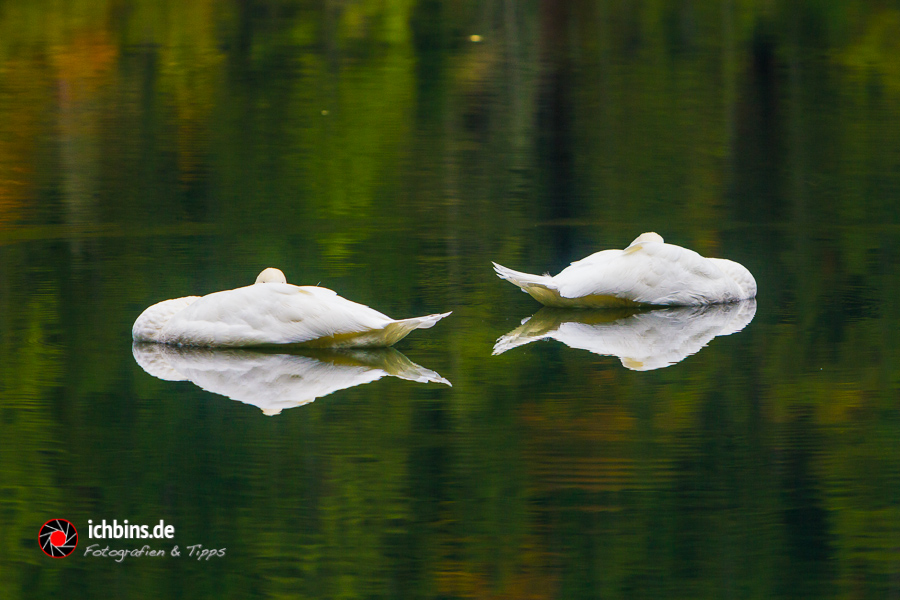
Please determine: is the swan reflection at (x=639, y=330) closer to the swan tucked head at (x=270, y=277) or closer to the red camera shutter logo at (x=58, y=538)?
the swan tucked head at (x=270, y=277)

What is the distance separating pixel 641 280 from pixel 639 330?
2.62ft

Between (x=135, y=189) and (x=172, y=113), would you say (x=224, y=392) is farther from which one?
(x=172, y=113)

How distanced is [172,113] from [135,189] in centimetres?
770

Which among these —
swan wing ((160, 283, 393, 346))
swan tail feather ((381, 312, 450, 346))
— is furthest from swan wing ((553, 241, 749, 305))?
swan wing ((160, 283, 393, 346))

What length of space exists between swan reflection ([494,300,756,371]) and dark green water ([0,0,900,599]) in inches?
7.2

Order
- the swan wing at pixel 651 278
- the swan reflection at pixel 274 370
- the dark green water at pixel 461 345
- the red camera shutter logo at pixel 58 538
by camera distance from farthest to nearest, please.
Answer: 1. the swan wing at pixel 651 278
2. the swan reflection at pixel 274 370
3. the red camera shutter logo at pixel 58 538
4. the dark green water at pixel 461 345

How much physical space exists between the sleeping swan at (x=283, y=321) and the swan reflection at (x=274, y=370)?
100mm

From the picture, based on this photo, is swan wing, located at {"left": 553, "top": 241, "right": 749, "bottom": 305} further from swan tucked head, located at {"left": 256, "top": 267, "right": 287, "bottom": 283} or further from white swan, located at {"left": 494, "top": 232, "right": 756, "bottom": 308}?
swan tucked head, located at {"left": 256, "top": 267, "right": 287, "bottom": 283}

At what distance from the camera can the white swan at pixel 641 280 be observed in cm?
1137

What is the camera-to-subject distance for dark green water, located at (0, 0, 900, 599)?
20.9 ft

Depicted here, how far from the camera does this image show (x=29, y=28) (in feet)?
126

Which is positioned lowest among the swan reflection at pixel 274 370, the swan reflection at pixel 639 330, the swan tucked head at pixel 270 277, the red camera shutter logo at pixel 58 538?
the swan reflection at pixel 639 330

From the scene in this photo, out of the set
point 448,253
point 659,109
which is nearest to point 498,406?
point 448,253

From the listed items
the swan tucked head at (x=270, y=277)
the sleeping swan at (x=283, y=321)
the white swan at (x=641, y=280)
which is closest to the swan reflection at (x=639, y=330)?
→ the white swan at (x=641, y=280)
